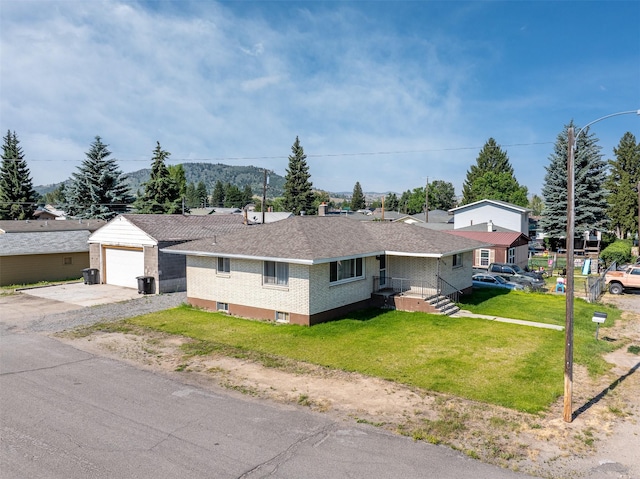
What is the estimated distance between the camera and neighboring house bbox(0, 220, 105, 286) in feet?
96.3

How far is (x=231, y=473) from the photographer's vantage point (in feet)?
24.3

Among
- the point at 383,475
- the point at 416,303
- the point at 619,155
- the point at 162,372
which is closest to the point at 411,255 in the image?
the point at 416,303

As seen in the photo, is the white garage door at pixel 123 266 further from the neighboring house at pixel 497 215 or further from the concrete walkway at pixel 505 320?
the neighboring house at pixel 497 215

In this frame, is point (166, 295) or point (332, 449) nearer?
point (332, 449)

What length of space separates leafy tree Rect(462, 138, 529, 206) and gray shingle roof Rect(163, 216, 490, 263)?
234ft

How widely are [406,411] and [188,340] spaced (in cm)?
885

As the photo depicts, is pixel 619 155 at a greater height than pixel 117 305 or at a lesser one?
greater

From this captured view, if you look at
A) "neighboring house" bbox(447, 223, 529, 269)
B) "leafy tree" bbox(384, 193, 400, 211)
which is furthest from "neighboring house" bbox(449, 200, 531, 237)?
"leafy tree" bbox(384, 193, 400, 211)

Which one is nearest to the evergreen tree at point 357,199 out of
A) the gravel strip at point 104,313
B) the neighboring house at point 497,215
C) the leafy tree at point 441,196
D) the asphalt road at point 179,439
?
the leafy tree at point 441,196

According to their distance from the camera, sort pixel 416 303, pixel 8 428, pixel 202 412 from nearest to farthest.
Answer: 1. pixel 8 428
2. pixel 202 412
3. pixel 416 303

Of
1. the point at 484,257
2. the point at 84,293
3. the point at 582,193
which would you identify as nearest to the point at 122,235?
the point at 84,293

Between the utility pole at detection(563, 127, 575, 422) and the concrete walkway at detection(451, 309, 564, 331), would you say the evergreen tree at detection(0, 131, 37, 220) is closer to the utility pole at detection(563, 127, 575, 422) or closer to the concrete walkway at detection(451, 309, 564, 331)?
the concrete walkway at detection(451, 309, 564, 331)

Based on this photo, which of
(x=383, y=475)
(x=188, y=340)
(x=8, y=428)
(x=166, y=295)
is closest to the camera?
(x=383, y=475)

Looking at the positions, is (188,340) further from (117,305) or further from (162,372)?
(117,305)
